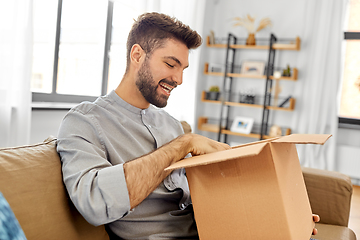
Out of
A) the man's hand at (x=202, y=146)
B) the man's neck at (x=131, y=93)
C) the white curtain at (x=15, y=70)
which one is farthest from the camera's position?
the white curtain at (x=15, y=70)

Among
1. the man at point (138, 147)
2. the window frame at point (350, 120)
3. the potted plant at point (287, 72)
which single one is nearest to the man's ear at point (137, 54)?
the man at point (138, 147)

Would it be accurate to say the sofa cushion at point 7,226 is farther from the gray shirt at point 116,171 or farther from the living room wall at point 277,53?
the living room wall at point 277,53

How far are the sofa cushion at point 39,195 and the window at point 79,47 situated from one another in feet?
5.33

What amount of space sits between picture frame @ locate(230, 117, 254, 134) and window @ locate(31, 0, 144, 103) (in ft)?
5.77

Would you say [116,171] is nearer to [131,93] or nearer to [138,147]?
[138,147]

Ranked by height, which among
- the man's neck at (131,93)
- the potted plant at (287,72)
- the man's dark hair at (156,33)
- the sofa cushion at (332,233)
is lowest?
the sofa cushion at (332,233)

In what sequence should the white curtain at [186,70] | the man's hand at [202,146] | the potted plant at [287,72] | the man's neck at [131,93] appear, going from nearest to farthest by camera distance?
the man's hand at [202,146] < the man's neck at [131,93] < the white curtain at [186,70] < the potted plant at [287,72]

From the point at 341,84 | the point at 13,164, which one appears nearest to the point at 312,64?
the point at 341,84

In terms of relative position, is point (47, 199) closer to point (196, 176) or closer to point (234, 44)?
point (196, 176)

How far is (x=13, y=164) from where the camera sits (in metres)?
0.83

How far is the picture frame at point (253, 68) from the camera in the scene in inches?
155

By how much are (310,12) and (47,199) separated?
12.2 feet


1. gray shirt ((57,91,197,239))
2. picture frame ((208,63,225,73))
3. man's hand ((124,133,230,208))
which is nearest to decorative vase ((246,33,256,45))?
picture frame ((208,63,225,73))

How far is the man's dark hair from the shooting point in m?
1.19
